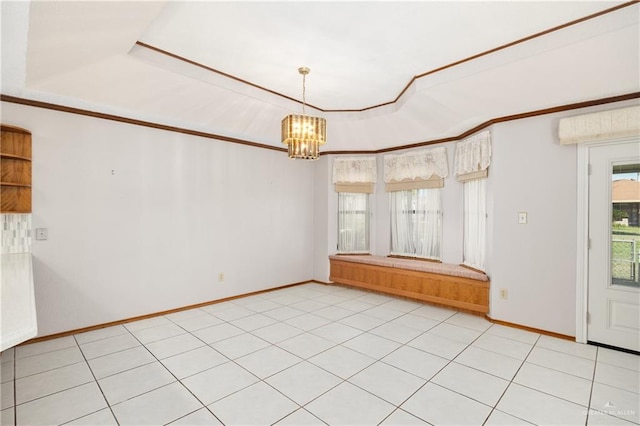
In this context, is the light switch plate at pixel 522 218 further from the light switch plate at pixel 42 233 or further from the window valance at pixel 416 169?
the light switch plate at pixel 42 233

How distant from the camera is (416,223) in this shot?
5387 mm

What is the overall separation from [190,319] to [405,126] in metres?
4.13

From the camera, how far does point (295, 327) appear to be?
375 centimetres

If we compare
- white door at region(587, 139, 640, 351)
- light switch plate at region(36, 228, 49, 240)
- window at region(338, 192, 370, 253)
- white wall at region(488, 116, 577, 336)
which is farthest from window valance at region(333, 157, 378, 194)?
light switch plate at region(36, 228, 49, 240)

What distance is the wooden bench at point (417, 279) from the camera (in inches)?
163

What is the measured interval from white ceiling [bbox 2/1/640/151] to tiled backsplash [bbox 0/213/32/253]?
1298 millimetres

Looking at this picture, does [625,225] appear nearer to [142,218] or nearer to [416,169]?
[416,169]

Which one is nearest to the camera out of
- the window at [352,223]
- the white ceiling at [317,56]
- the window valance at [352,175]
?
the white ceiling at [317,56]

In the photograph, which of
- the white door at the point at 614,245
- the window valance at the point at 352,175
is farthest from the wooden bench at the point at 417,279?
the window valance at the point at 352,175

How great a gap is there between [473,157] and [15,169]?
5473 millimetres

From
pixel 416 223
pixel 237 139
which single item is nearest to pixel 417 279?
pixel 416 223

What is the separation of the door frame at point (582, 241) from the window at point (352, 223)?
3.27 m

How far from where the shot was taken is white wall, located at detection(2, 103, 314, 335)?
3.38m

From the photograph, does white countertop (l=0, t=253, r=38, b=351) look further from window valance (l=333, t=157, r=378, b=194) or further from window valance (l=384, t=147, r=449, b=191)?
window valance (l=384, t=147, r=449, b=191)
